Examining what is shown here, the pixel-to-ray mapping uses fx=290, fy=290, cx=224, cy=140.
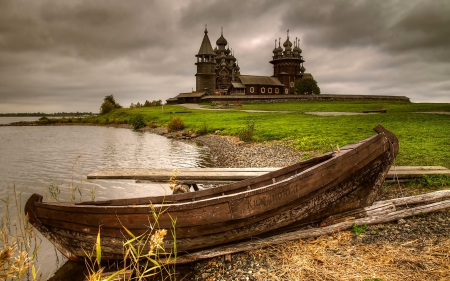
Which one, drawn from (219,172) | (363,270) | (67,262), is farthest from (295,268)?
(67,262)

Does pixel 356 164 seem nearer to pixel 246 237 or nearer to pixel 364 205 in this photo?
pixel 364 205

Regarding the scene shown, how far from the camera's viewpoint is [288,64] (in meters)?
82.2

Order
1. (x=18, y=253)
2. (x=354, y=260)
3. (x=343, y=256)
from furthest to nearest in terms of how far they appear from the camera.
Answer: (x=18, y=253)
(x=343, y=256)
(x=354, y=260)

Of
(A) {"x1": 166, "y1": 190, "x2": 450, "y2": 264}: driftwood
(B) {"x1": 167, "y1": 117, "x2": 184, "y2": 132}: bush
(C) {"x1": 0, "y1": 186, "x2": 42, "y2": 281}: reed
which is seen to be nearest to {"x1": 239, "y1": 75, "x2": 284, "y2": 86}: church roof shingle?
(B) {"x1": 167, "y1": 117, "x2": 184, "y2": 132}: bush

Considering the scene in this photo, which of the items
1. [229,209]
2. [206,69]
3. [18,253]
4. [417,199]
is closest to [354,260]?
[229,209]

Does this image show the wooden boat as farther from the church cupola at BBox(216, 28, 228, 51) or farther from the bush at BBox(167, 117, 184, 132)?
the church cupola at BBox(216, 28, 228, 51)

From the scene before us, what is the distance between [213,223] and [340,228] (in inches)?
92.4

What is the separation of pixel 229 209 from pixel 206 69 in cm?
7208

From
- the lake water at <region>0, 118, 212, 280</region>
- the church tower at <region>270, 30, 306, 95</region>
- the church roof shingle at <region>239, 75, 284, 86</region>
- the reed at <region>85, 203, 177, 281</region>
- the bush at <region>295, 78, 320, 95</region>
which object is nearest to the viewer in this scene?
the reed at <region>85, 203, 177, 281</region>

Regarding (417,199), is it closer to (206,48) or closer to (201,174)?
(201,174)

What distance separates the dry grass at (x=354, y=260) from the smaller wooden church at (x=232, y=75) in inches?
2646

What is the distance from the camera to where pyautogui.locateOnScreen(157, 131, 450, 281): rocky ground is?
3986mm

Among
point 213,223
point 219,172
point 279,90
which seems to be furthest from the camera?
point 279,90

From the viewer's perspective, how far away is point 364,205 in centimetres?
574
